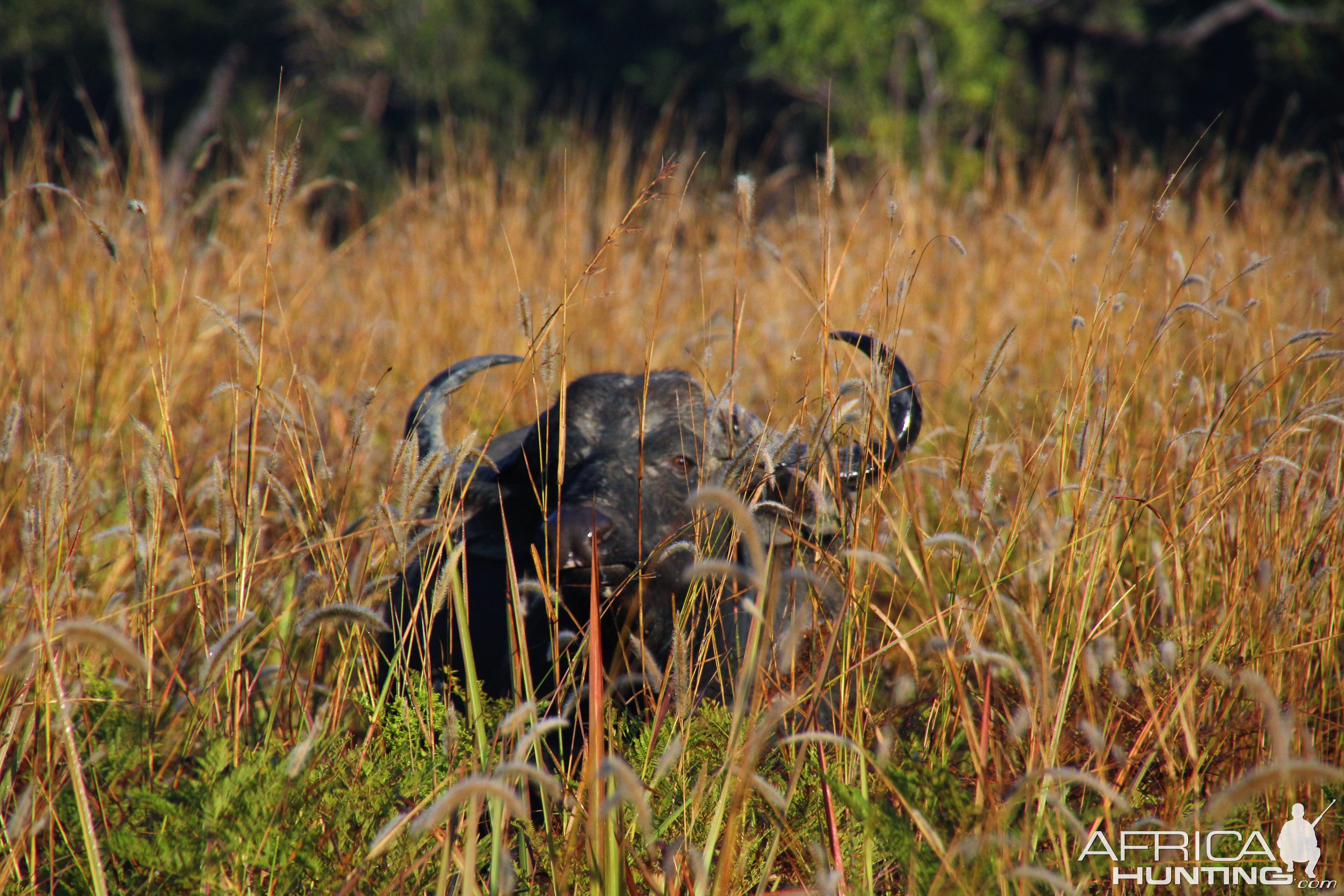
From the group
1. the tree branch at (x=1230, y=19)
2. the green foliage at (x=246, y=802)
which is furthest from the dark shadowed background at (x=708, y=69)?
the green foliage at (x=246, y=802)

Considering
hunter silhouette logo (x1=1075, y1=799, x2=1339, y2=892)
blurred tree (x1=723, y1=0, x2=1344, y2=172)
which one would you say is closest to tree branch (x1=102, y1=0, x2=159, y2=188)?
blurred tree (x1=723, y1=0, x2=1344, y2=172)

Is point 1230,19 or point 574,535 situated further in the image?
point 1230,19

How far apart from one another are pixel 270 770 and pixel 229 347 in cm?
299

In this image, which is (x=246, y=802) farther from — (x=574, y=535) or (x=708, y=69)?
(x=708, y=69)

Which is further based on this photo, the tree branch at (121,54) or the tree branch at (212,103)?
the tree branch at (212,103)

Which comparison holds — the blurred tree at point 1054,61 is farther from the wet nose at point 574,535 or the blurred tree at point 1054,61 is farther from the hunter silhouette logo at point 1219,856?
the hunter silhouette logo at point 1219,856

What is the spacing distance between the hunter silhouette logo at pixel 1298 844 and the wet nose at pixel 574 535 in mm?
1148

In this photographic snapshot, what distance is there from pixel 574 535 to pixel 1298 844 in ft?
4.03

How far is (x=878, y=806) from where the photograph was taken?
1.18 m

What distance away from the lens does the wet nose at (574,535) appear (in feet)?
5.92

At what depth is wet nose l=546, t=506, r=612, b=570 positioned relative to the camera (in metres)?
1.80

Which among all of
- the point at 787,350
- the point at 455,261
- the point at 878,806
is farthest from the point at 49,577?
the point at 455,261

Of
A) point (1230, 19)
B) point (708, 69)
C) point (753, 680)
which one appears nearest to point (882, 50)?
point (1230, 19)

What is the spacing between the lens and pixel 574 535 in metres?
1.82
